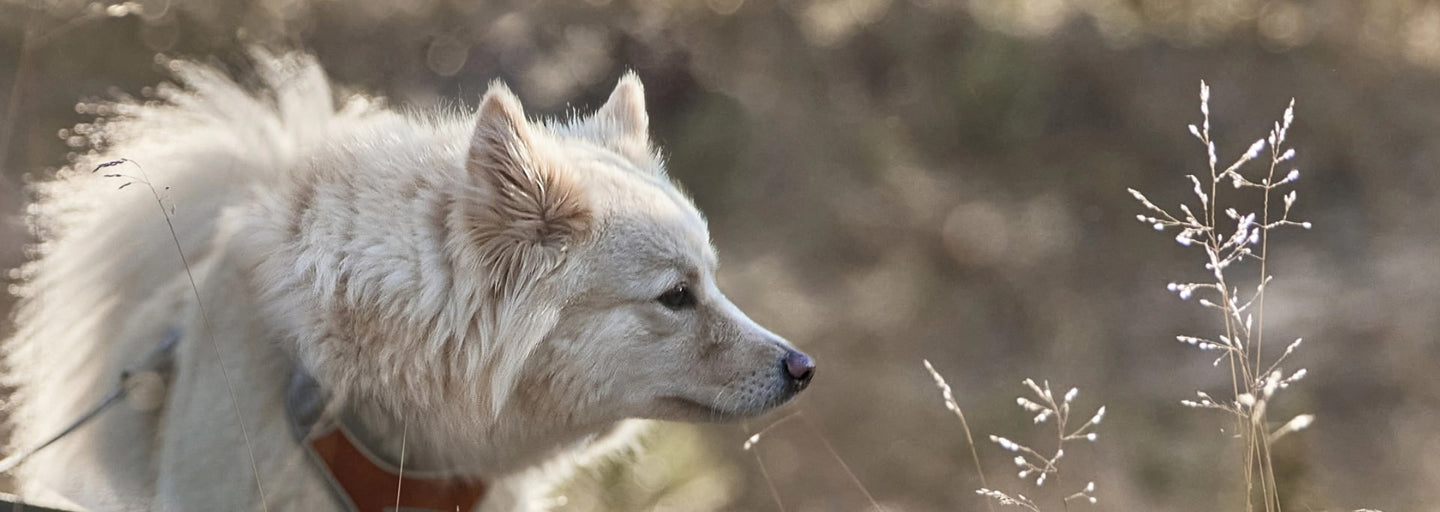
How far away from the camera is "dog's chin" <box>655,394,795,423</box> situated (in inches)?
102

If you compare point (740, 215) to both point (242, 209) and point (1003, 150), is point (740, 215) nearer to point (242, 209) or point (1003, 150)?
point (1003, 150)

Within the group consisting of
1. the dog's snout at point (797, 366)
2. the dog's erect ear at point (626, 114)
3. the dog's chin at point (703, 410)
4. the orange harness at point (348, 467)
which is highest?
the dog's erect ear at point (626, 114)

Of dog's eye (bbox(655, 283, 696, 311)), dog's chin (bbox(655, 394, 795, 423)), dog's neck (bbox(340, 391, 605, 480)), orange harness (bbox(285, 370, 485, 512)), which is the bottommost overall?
orange harness (bbox(285, 370, 485, 512))

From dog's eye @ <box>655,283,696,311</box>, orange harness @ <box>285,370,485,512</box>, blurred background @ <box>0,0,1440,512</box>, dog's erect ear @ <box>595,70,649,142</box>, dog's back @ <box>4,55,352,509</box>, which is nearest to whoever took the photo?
orange harness @ <box>285,370,485,512</box>

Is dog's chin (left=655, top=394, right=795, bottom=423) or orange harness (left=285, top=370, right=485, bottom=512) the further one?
dog's chin (left=655, top=394, right=795, bottom=423)

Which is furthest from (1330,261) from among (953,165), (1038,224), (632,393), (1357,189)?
(632,393)

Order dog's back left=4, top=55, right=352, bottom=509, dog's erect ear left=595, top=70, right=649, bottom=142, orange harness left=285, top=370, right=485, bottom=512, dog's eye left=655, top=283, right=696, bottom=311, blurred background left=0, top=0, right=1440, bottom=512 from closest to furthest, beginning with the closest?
orange harness left=285, top=370, right=485, bottom=512
dog's back left=4, top=55, right=352, bottom=509
dog's eye left=655, top=283, right=696, bottom=311
dog's erect ear left=595, top=70, right=649, bottom=142
blurred background left=0, top=0, right=1440, bottom=512

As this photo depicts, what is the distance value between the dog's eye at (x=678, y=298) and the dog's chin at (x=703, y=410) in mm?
209

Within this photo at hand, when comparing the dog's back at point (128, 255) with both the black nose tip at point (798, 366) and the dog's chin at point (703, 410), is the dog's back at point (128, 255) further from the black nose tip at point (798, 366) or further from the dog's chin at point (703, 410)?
the black nose tip at point (798, 366)

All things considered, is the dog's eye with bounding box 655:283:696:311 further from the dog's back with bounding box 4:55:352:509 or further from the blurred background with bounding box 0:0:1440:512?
the blurred background with bounding box 0:0:1440:512

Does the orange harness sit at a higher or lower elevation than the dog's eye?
lower

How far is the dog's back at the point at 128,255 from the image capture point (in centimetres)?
226

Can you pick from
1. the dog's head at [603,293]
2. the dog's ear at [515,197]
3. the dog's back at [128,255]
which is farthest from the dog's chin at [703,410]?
the dog's back at [128,255]

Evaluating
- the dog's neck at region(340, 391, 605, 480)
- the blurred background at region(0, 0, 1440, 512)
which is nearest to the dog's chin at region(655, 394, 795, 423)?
the dog's neck at region(340, 391, 605, 480)
